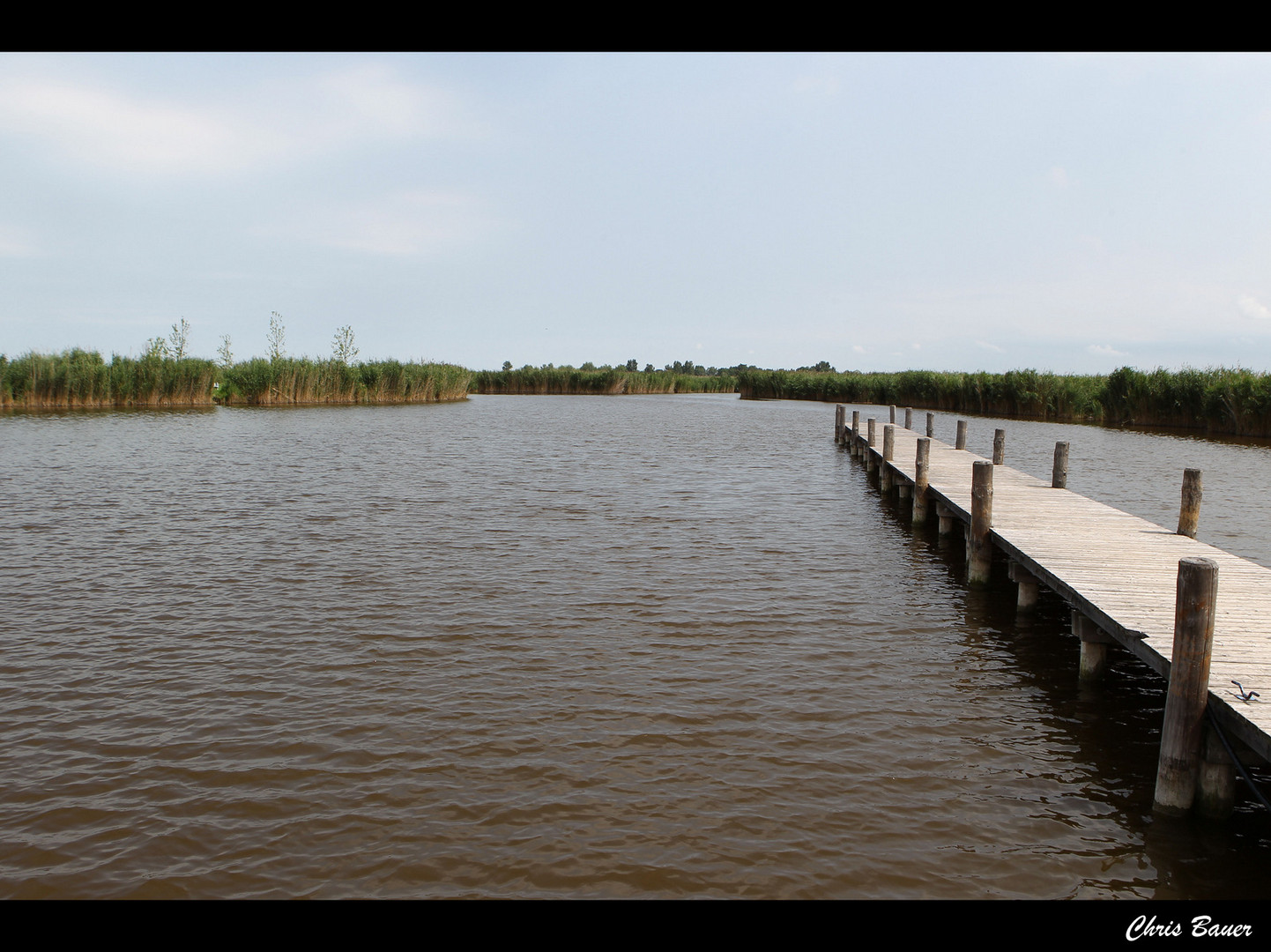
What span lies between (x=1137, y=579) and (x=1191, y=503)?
3.48 meters

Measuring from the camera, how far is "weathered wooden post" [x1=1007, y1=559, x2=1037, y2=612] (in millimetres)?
9836

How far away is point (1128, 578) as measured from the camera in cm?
814

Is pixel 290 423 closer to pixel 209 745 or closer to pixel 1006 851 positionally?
pixel 209 745

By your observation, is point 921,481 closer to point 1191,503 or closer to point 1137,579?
point 1191,503

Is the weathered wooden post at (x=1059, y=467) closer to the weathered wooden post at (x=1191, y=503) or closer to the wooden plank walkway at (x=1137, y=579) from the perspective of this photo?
the wooden plank walkway at (x=1137, y=579)

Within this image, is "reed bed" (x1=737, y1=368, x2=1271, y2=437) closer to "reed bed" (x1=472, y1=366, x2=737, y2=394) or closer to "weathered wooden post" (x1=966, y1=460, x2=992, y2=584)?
"weathered wooden post" (x1=966, y1=460, x2=992, y2=584)

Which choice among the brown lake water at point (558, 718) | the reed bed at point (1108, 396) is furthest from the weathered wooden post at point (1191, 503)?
the reed bed at point (1108, 396)

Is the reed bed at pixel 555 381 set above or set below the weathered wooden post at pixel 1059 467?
above

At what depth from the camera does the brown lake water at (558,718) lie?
4902 millimetres

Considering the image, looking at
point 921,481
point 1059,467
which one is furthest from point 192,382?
point 1059,467
